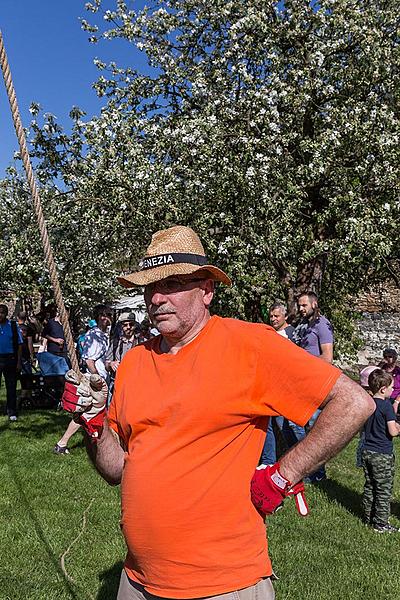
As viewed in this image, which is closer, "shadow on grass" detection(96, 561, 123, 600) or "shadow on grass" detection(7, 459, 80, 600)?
"shadow on grass" detection(96, 561, 123, 600)

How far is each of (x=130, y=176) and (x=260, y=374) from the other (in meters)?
7.81

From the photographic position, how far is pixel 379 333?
22.4 metres

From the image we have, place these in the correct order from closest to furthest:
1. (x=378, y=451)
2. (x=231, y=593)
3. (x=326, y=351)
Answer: (x=231, y=593) → (x=378, y=451) → (x=326, y=351)

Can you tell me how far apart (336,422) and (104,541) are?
3700 mm

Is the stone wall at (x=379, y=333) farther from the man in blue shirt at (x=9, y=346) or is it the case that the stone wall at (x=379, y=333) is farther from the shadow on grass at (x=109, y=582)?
the shadow on grass at (x=109, y=582)

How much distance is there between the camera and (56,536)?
18.0ft

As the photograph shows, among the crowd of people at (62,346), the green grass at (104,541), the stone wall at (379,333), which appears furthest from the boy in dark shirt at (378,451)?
the stone wall at (379,333)

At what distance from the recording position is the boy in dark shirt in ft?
20.2

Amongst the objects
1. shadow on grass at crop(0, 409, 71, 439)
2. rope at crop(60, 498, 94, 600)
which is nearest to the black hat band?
rope at crop(60, 498, 94, 600)

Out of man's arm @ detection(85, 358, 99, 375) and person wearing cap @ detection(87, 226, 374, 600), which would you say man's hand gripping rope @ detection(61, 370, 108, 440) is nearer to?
person wearing cap @ detection(87, 226, 374, 600)

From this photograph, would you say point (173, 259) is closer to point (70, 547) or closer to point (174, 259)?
point (174, 259)

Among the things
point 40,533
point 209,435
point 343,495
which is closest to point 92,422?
point 209,435

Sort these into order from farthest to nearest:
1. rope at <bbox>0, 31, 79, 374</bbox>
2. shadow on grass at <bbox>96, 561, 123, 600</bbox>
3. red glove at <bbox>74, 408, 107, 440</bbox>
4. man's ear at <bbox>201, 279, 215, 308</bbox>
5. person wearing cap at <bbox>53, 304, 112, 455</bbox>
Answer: person wearing cap at <bbox>53, 304, 112, 455</bbox>
shadow on grass at <bbox>96, 561, 123, 600</bbox>
man's ear at <bbox>201, 279, 215, 308</bbox>
red glove at <bbox>74, 408, 107, 440</bbox>
rope at <bbox>0, 31, 79, 374</bbox>

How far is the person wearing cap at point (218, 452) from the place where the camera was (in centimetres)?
233
